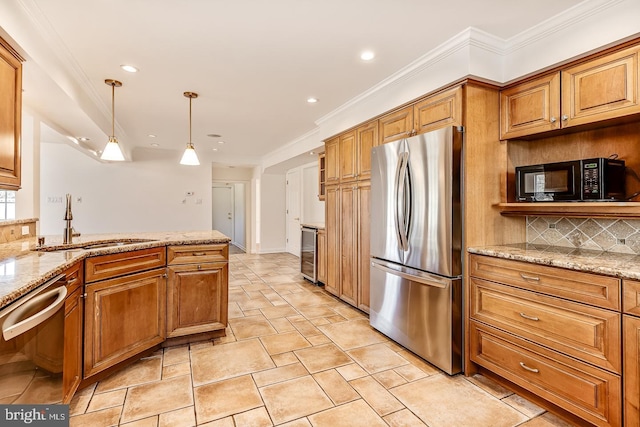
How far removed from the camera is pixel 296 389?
6.80 ft

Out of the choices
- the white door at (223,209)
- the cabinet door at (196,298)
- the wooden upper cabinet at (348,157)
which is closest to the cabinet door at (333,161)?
the wooden upper cabinet at (348,157)

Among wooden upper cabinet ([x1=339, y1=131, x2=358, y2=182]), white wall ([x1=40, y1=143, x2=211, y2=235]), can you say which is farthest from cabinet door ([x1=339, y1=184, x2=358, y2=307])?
white wall ([x1=40, y1=143, x2=211, y2=235])

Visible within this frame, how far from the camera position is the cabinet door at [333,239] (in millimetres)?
3896

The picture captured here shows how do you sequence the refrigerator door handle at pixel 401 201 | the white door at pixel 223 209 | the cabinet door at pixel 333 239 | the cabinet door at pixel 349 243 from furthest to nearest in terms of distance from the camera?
the white door at pixel 223 209 → the cabinet door at pixel 333 239 → the cabinet door at pixel 349 243 → the refrigerator door handle at pixel 401 201

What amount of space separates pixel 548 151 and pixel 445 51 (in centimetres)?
108

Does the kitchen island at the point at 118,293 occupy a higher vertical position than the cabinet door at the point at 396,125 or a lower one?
lower

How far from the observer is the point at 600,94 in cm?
189

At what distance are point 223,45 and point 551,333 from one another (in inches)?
112

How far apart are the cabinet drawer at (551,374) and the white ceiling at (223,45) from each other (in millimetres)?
2054

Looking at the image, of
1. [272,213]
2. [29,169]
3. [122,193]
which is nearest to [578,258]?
[29,169]

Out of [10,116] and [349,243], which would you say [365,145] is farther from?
[10,116]

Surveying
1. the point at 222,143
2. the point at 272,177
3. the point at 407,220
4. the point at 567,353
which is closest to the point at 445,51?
the point at 407,220

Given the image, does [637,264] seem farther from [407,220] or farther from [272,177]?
[272,177]

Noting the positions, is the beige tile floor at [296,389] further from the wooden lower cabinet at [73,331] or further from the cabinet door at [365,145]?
the cabinet door at [365,145]
